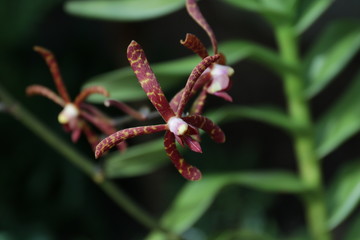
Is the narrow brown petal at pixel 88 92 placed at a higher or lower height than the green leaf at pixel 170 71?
higher

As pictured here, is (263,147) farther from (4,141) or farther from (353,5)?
(4,141)

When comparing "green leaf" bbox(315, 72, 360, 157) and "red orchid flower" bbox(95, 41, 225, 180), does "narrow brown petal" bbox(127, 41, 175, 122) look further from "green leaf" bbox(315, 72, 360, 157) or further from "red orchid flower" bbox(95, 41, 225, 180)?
"green leaf" bbox(315, 72, 360, 157)

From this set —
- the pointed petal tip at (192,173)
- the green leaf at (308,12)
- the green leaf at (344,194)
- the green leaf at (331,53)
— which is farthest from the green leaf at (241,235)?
the pointed petal tip at (192,173)

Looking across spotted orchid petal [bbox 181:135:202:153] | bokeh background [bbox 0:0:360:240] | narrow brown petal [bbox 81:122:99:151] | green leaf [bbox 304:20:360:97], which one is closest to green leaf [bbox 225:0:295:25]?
green leaf [bbox 304:20:360:97]

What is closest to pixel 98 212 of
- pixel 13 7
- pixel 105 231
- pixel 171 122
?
pixel 105 231

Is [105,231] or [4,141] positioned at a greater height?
[4,141]

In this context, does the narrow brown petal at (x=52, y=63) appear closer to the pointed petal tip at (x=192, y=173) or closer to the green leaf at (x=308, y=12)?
the pointed petal tip at (x=192, y=173)
